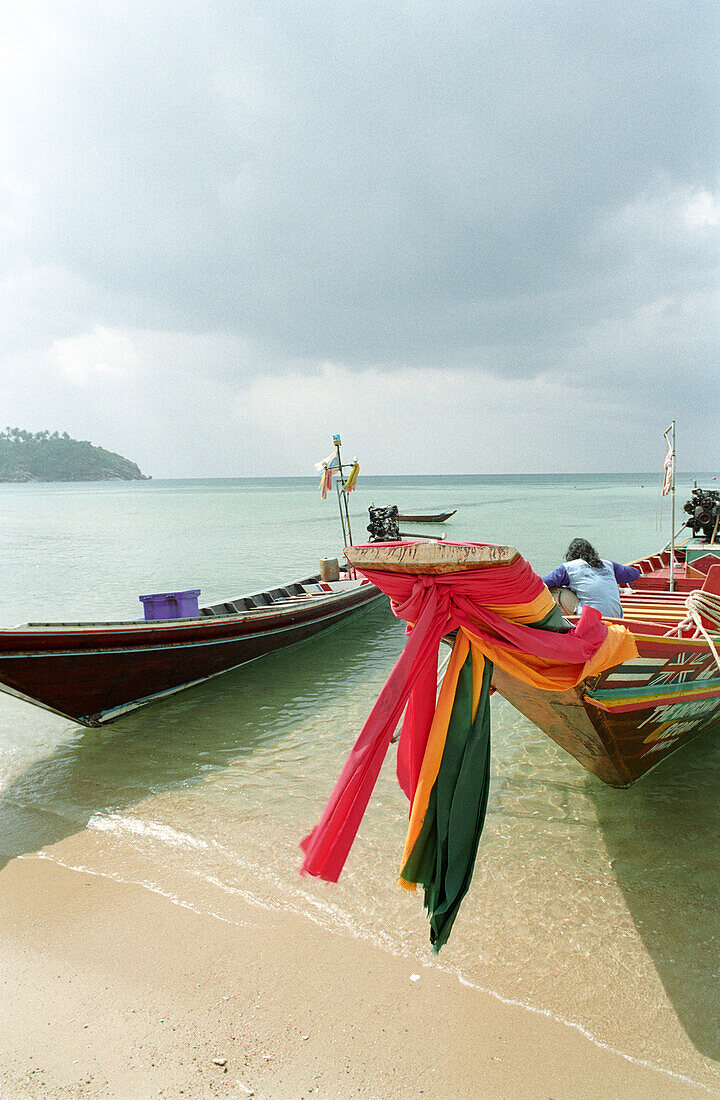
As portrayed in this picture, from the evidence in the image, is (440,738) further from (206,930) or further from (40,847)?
(40,847)

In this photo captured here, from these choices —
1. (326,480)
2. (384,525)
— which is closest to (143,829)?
(326,480)

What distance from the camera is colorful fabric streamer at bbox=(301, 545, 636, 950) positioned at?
2758mm

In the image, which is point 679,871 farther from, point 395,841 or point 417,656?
point 417,656

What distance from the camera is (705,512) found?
1784cm

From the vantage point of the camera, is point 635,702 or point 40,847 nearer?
point 635,702

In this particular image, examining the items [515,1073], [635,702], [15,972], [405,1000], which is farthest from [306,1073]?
[635,702]

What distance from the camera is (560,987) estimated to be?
3.44 metres

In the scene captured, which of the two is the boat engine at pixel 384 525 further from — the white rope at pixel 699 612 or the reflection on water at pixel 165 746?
the white rope at pixel 699 612

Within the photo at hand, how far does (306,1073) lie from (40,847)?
3148 millimetres

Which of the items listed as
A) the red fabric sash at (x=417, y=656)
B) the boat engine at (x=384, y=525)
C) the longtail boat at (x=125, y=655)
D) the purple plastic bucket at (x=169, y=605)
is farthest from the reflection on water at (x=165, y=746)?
the boat engine at (x=384, y=525)

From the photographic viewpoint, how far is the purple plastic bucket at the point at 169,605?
8.59 m

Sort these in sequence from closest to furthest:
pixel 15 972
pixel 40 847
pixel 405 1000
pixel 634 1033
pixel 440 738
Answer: pixel 440 738
pixel 634 1033
pixel 405 1000
pixel 15 972
pixel 40 847

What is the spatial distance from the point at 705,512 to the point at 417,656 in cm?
1810

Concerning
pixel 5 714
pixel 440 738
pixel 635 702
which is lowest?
pixel 5 714
